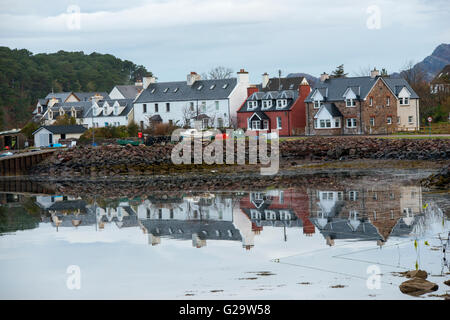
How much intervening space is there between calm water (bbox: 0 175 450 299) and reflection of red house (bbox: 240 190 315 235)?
0.14 ft

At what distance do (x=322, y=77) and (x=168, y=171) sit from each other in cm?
3227

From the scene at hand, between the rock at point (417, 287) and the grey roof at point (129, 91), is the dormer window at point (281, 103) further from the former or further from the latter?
the rock at point (417, 287)

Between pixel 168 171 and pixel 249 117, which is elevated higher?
pixel 249 117

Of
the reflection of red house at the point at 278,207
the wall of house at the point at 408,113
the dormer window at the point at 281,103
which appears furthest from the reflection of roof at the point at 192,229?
the dormer window at the point at 281,103

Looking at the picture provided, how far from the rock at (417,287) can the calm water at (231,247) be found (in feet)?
0.66

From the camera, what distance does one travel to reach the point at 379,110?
7006cm

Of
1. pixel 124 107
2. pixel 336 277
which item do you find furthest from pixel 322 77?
pixel 336 277

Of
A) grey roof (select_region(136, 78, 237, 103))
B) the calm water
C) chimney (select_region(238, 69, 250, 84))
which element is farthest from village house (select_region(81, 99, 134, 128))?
the calm water

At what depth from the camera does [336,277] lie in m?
13.5

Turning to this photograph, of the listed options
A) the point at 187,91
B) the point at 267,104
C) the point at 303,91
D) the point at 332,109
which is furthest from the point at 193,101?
the point at 332,109

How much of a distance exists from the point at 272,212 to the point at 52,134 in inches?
2180

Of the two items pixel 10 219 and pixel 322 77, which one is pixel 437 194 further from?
pixel 322 77

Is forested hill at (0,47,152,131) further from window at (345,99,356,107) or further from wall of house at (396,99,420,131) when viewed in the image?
wall of house at (396,99,420,131)

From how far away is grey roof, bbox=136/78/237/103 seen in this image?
83.2 m
